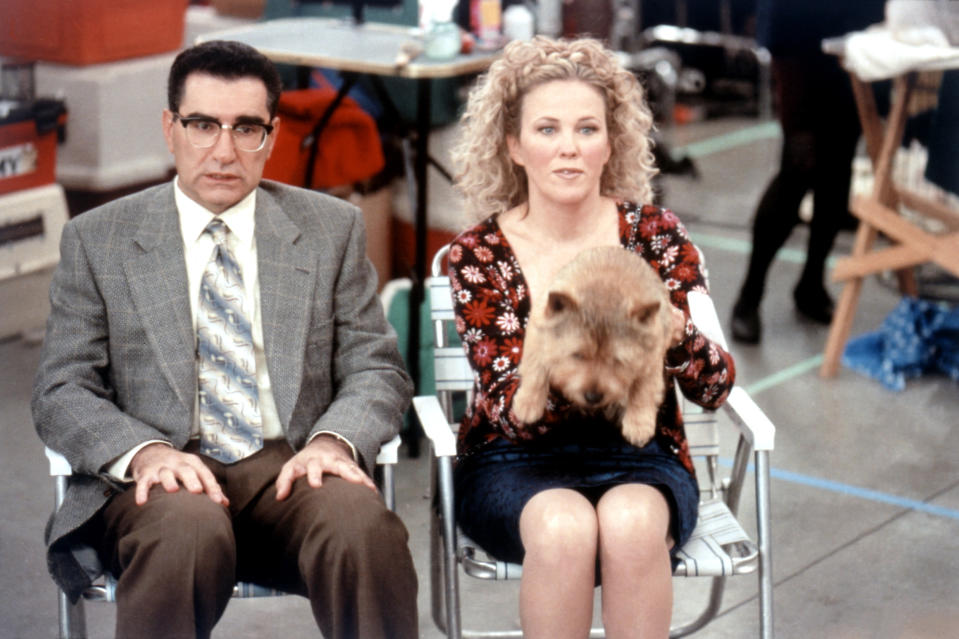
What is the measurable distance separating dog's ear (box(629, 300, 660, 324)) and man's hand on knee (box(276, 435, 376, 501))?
2.15 feet

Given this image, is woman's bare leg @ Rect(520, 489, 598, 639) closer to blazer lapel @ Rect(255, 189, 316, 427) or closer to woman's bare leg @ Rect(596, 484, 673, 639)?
woman's bare leg @ Rect(596, 484, 673, 639)

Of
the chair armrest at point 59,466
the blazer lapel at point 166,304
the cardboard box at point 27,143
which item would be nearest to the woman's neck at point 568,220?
the blazer lapel at point 166,304

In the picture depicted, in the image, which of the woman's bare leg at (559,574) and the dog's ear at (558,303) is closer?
the dog's ear at (558,303)

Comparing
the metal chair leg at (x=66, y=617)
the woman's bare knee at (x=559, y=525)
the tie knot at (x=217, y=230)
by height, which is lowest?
the metal chair leg at (x=66, y=617)

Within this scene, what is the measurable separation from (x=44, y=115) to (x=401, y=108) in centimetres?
157

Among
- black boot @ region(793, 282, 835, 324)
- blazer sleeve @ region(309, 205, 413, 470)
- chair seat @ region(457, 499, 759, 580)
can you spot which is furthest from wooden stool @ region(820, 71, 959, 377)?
blazer sleeve @ region(309, 205, 413, 470)

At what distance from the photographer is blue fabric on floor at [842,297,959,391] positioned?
5.15 m

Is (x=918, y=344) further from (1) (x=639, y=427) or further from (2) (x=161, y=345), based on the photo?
(2) (x=161, y=345)

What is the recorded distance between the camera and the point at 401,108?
5840mm

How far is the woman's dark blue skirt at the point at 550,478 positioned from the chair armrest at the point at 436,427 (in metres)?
0.11

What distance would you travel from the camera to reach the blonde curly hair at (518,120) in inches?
111

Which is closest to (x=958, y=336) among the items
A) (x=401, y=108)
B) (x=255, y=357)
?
(x=401, y=108)

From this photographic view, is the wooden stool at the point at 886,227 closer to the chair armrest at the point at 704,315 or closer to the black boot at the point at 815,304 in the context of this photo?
the black boot at the point at 815,304

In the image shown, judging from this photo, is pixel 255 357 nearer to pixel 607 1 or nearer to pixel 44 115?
pixel 44 115
